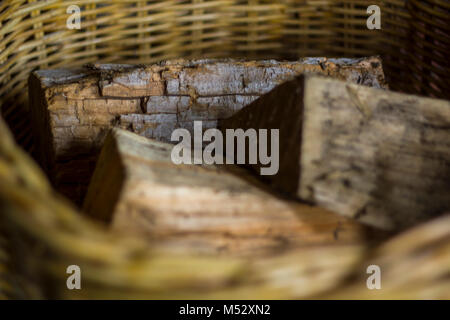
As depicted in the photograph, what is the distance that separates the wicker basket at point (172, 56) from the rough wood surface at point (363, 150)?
0.59 ft

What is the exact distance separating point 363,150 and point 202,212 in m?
0.24

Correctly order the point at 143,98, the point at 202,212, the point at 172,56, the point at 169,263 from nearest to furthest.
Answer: the point at 169,263
the point at 202,212
the point at 143,98
the point at 172,56

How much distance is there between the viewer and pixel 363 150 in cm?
71

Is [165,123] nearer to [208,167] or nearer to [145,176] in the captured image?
[208,167]

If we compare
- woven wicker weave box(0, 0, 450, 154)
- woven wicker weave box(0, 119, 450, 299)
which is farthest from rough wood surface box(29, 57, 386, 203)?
woven wicker weave box(0, 119, 450, 299)

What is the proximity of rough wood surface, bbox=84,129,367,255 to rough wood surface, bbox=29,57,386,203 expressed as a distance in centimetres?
28

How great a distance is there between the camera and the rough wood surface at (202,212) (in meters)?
0.61

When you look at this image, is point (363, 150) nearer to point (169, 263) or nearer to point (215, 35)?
point (169, 263)

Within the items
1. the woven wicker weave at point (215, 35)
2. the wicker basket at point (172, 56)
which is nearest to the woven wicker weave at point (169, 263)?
the wicker basket at point (172, 56)

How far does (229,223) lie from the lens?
0.65 m

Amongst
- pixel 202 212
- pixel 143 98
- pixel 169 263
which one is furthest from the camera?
pixel 143 98

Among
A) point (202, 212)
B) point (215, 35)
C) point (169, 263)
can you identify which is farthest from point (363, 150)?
point (215, 35)

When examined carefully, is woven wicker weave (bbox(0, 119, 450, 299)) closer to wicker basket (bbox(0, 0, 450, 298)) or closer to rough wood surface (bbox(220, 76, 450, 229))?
wicker basket (bbox(0, 0, 450, 298))

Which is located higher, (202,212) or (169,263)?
(202,212)
